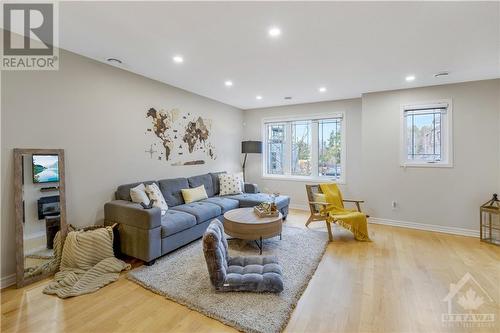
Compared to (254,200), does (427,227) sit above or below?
below

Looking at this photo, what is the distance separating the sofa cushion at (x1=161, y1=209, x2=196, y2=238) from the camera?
291 centimetres

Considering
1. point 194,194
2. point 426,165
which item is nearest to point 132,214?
point 194,194

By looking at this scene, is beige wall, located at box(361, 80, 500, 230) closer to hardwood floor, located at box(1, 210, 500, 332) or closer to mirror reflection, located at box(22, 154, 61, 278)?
hardwood floor, located at box(1, 210, 500, 332)

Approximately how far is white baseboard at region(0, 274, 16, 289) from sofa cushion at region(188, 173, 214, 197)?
2495 mm

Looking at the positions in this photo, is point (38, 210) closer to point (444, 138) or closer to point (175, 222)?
point (175, 222)

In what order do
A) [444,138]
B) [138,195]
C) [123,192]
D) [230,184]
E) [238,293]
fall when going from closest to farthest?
[238,293], [138,195], [123,192], [444,138], [230,184]

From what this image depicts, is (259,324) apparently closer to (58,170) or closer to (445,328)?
(445,328)

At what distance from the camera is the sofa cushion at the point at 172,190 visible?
380 centimetres

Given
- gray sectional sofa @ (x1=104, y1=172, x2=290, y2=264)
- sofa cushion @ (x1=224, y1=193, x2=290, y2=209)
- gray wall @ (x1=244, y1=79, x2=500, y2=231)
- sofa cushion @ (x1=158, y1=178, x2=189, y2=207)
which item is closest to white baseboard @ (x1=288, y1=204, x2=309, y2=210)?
gray wall @ (x1=244, y1=79, x2=500, y2=231)

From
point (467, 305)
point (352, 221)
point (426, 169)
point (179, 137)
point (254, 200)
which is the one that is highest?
point (179, 137)

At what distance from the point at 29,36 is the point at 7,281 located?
254cm

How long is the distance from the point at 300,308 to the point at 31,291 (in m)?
2.60

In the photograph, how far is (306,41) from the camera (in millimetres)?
2521

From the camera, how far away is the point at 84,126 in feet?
9.71
